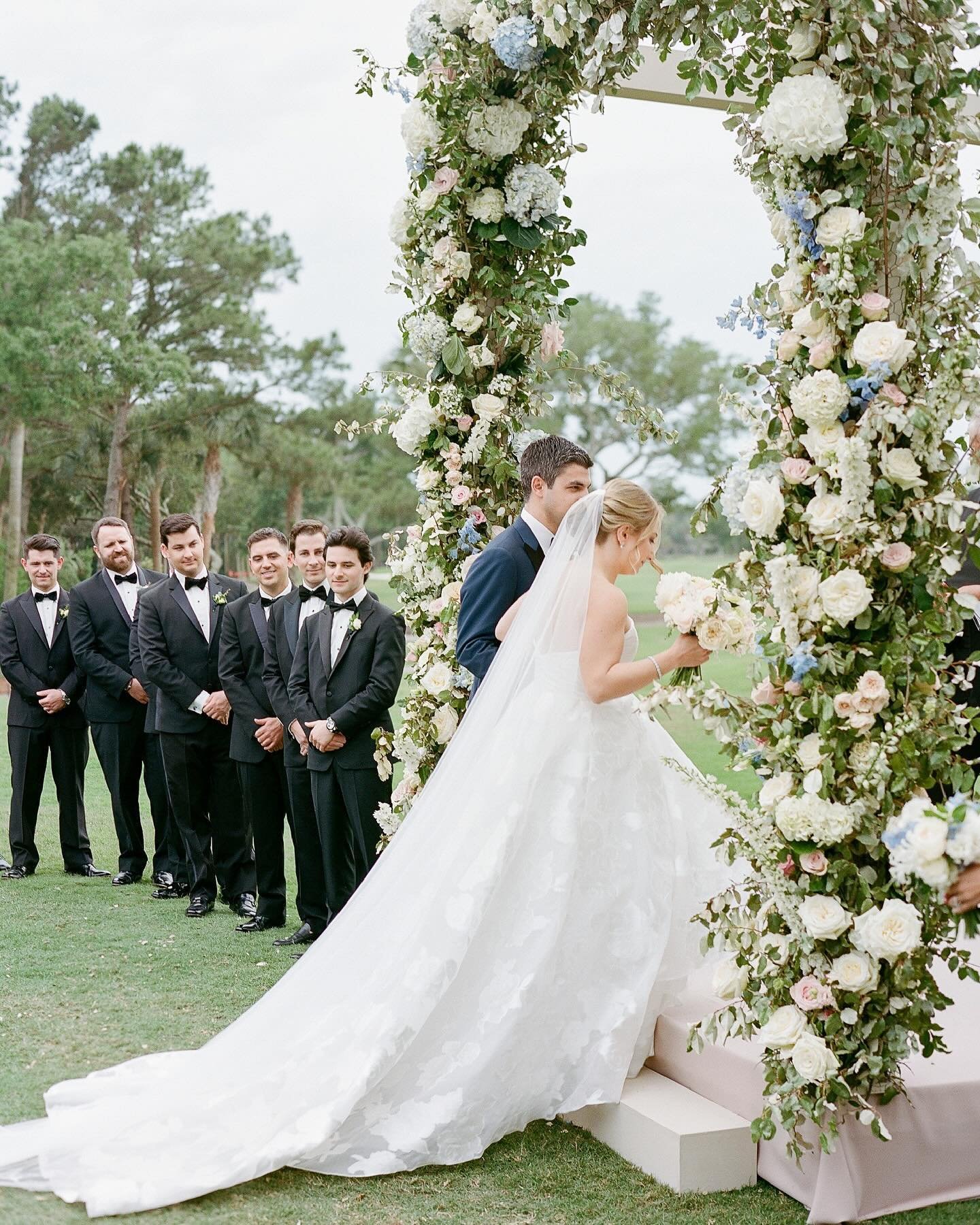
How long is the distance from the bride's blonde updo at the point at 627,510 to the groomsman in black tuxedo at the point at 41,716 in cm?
454

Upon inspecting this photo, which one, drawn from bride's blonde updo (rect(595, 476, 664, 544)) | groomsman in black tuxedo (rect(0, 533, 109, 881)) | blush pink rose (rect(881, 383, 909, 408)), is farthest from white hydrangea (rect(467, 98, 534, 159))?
groomsman in black tuxedo (rect(0, 533, 109, 881))

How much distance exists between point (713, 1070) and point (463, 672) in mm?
1741

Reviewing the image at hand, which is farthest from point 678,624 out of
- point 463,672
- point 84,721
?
point 84,721

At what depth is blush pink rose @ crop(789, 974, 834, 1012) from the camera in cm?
309

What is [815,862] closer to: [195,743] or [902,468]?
[902,468]

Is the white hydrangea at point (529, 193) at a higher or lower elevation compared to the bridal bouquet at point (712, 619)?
higher

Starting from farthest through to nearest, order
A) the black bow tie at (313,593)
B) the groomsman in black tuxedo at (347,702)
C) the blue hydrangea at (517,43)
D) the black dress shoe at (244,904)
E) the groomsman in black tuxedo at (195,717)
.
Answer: the groomsman in black tuxedo at (195,717)
the black dress shoe at (244,904)
the black bow tie at (313,593)
the groomsman in black tuxedo at (347,702)
the blue hydrangea at (517,43)

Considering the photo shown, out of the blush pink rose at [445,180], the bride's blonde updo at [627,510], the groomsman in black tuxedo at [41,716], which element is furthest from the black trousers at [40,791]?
the bride's blonde updo at [627,510]

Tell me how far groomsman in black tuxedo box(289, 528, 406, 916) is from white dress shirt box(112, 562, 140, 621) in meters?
1.99

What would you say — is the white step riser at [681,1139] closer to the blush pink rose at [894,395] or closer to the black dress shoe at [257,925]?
the blush pink rose at [894,395]

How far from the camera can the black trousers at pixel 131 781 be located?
7418 millimetres

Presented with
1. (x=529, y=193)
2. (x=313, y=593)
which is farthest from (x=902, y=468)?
(x=313, y=593)

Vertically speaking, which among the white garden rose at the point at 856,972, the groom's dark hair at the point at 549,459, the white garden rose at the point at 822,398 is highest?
the groom's dark hair at the point at 549,459

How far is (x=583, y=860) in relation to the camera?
379 centimetres
